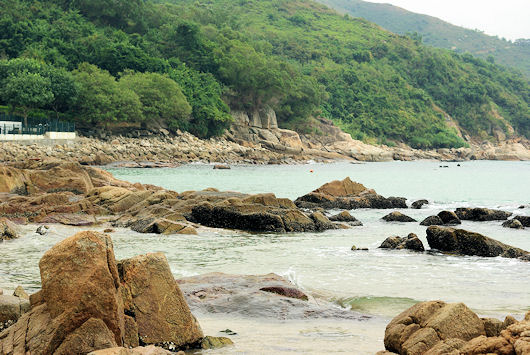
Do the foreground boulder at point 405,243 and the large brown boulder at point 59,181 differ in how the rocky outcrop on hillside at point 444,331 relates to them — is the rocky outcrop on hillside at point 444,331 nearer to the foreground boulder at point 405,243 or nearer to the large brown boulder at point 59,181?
the foreground boulder at point 405,243

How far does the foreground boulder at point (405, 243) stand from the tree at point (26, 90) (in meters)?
62.2

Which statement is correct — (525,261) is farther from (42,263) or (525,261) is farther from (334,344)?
(42,263)

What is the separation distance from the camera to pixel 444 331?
659 centimetres

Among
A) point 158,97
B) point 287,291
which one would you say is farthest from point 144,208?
point 158,97

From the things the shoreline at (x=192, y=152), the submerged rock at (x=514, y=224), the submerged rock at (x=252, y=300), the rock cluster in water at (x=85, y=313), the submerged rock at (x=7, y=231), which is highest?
the rock cluster in water at (x=85, y=313)

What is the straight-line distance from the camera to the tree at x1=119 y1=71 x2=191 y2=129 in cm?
8669

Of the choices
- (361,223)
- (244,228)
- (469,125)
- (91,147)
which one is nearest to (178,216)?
(244,228)

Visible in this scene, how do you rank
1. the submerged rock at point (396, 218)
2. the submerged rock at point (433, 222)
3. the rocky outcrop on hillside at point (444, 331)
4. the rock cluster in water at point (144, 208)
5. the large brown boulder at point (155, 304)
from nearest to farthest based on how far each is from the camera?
the rocky outcrop on hillside at point (444, 331), the large brown boulder at point (155, 304), the rock cluster in water at point (144, 208), the submerged rock at point (433, 222), the submerged rock at point (396, 218)

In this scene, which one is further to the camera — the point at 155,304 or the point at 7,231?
the point at 7,231

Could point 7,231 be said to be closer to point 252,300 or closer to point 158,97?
point 252,300

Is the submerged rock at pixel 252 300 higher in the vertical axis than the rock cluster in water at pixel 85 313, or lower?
lower

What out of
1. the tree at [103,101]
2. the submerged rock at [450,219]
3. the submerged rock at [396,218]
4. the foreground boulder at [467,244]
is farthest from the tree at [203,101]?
the foreground boulder at [467,244]

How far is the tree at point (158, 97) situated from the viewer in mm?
86688

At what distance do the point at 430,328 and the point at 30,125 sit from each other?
72.1 meters
